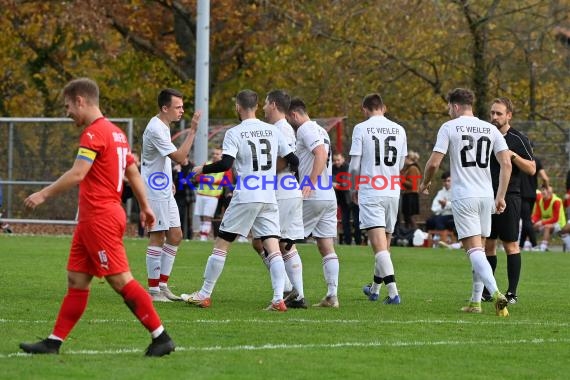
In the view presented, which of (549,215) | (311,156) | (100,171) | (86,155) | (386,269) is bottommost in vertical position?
(386,269)

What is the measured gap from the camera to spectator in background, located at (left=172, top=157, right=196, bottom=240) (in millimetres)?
27172

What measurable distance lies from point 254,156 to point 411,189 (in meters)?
15.8

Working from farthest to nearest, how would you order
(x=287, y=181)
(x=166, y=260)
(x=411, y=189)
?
(x=411, y=189)
(x=166, y=260)
(x=287, y=181)

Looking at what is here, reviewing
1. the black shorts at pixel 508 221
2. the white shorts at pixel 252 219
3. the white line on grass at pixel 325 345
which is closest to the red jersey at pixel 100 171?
the white line on grass at pixel 325 345

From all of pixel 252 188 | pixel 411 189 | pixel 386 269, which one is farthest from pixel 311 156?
pixel 411 189

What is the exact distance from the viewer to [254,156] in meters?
12.2

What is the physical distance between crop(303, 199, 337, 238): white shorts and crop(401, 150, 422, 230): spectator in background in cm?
1428

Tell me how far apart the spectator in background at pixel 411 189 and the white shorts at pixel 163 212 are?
14694mm

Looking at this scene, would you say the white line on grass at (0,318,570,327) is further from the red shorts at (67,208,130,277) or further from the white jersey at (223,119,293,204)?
the red shorts at (67,208,130,277)

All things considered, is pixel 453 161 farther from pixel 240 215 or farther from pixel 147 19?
pixel 147 19

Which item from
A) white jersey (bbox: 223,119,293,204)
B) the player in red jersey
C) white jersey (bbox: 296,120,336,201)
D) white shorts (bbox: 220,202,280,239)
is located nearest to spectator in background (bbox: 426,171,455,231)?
white jersey (bbox: 296,120,336,201)

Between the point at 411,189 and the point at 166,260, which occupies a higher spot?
the point at 411,189

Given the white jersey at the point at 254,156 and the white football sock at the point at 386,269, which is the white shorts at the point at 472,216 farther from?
the white jersey at the point at 254,156

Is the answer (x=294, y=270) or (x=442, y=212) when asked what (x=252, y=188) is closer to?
(x=294, y=270)
